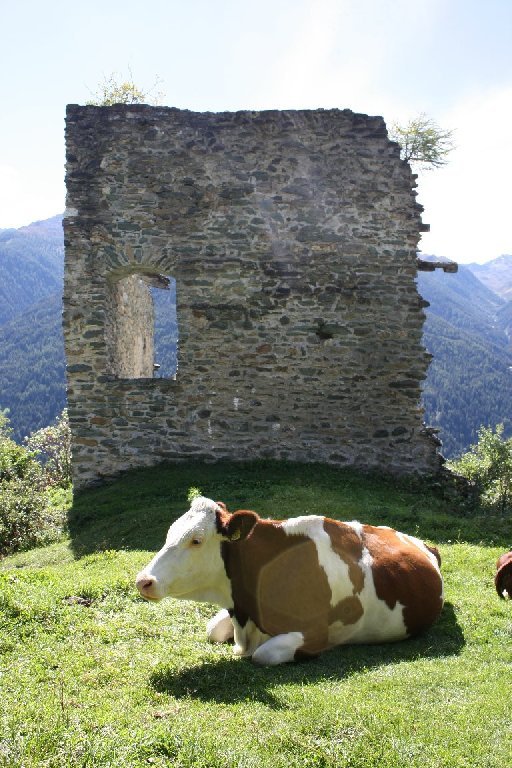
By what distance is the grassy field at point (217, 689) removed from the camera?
9.92 ft

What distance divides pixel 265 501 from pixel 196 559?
5007 mm

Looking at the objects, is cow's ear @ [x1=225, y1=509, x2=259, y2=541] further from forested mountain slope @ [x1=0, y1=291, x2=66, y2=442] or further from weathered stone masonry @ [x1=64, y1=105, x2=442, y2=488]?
forested mountain slope @ [x1=0, y1=291, x2=66, y2=442]

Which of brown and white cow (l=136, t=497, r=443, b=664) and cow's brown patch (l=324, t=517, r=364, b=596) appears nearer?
brown and white cow (l=136, t=497, r=443, b=664)

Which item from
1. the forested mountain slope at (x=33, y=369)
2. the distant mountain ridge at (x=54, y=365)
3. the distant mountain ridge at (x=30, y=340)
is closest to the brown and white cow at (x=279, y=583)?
the distant mountain ridge at (x=54, y=365)

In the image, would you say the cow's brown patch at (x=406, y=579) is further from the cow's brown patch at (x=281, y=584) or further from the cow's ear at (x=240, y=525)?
the cow's ear at (x=240, y=525)

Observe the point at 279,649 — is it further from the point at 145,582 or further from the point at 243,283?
the point at 243,283

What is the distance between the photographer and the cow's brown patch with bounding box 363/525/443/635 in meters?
4.80

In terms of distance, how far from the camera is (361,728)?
128 inches

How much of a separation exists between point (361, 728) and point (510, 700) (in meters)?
0.92

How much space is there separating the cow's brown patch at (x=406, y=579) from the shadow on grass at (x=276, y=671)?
18 centimetres

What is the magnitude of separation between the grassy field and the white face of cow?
420 mm

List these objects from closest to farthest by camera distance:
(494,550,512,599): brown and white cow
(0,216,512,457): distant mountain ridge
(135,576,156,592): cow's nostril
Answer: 1. (135,576,156,592): cow's nostril
2. (494,550,512,599): brown and white cow
3. (0,216,512,457): distant mountain ridge

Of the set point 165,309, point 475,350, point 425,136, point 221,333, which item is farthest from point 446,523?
point 475,350

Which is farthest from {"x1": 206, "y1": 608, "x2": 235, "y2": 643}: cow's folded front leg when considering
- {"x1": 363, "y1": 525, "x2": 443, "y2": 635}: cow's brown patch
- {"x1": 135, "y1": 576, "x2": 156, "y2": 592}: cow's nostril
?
{"x1": 363, "y1": 525, "x2": 443, "y2": 635}: cow's brown patch
